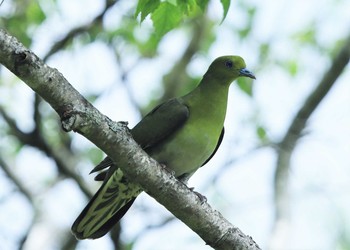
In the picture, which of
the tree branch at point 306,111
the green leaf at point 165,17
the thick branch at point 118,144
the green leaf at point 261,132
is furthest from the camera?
the green leaf at point 261,132

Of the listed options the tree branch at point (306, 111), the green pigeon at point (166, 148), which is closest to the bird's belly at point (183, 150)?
the green pigeon at point (166, 148)

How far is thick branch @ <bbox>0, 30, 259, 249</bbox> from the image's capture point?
3.62m

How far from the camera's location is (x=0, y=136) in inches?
369

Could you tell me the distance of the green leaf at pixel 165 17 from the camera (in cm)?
449

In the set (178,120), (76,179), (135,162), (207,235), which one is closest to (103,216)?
(178,120)

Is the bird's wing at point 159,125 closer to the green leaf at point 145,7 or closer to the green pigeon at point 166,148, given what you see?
the green pigeon at point 166,148

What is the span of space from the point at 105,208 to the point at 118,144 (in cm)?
174

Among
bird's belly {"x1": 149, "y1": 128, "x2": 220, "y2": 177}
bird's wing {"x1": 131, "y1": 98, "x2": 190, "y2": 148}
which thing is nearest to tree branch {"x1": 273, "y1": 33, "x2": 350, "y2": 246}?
bird's belly {"x1": 149, "y1": 128, "x2": 220, "y2": 177}

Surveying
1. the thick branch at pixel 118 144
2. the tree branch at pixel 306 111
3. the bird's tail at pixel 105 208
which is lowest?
the thick branch at pixel 118 144

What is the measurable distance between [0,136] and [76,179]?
212 cm

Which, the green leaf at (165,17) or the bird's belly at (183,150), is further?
the bird's belly at (183,150)

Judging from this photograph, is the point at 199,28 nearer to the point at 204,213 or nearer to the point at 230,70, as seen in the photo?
the point at 230,70

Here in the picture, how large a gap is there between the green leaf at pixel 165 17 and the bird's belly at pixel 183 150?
1149mm

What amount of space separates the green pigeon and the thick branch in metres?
0.93
